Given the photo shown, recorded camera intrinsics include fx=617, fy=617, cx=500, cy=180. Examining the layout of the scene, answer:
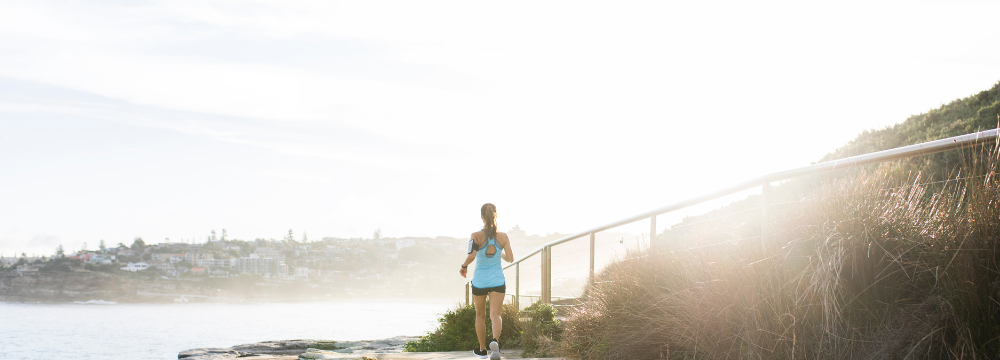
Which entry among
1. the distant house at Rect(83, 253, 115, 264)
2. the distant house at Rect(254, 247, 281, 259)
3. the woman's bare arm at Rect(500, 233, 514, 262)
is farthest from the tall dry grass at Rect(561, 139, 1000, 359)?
the distant house at Rect(83, 253, 115, 264)

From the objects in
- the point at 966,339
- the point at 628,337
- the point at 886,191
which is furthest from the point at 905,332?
the point at 628,337

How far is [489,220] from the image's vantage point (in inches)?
251

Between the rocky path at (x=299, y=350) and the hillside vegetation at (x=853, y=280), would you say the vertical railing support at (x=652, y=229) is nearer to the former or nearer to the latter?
the hillside vegetation at (x=853, y=280)

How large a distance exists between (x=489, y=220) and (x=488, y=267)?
1.58 feet

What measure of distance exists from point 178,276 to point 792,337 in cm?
16782

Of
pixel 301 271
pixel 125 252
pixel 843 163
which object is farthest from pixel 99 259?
pixel 843 163

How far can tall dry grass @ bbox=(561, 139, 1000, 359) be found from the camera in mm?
2527

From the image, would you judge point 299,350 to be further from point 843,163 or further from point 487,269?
point 843,163

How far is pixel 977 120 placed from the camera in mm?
10781

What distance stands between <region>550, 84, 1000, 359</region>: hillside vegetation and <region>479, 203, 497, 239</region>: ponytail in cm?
245

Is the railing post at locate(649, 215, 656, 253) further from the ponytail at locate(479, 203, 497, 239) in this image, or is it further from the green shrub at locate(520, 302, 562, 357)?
the ponytail at locate(479, 203, 497, 239)

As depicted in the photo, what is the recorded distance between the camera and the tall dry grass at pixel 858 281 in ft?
8.29

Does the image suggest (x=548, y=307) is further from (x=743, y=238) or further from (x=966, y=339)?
(x=966, y=339)

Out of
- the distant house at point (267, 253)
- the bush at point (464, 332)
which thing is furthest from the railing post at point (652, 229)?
the distant house at point (267, 253)
